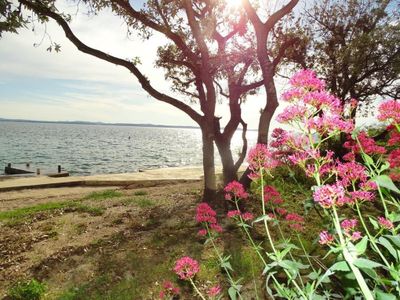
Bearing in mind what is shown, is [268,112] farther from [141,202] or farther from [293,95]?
[293,95]

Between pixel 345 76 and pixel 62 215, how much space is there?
18.5 meters

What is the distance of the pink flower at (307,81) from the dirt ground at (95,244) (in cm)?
598

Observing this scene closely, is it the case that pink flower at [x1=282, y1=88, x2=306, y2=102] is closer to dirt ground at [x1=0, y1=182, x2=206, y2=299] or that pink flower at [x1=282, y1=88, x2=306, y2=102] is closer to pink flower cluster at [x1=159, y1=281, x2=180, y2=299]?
pink flower cluster at [x1=159, y1=281, x2=180, y2=299]

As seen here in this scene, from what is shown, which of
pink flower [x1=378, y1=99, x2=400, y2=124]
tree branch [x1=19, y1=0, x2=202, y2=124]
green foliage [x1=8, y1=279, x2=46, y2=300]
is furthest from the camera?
tree branch [x1=19, y1=0, x2=202, y2=124]

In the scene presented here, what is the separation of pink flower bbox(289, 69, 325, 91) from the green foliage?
272 inches

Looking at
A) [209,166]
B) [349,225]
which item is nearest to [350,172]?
[349,225]

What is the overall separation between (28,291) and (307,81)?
7067 mm

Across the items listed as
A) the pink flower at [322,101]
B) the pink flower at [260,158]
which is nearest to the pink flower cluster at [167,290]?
the pink flower at [260,158]

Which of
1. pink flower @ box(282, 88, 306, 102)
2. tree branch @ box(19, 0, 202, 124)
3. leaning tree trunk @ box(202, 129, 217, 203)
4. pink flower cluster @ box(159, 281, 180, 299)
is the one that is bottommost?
pink flower cluster @ box(159, 281, 180, 299)

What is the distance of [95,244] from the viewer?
9.17 m

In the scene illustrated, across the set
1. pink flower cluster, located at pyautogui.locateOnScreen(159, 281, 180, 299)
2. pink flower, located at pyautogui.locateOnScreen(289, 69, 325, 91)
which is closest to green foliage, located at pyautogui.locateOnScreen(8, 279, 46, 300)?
pink flower cluster, located at pyautogui.locateOnScreen(159, 281, 180, 299)

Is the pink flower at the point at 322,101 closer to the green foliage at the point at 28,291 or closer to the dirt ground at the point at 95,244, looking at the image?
the dirt ground at the point at 95,244

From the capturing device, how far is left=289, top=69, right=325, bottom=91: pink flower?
2369 mm

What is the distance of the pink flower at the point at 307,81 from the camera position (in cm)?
237
